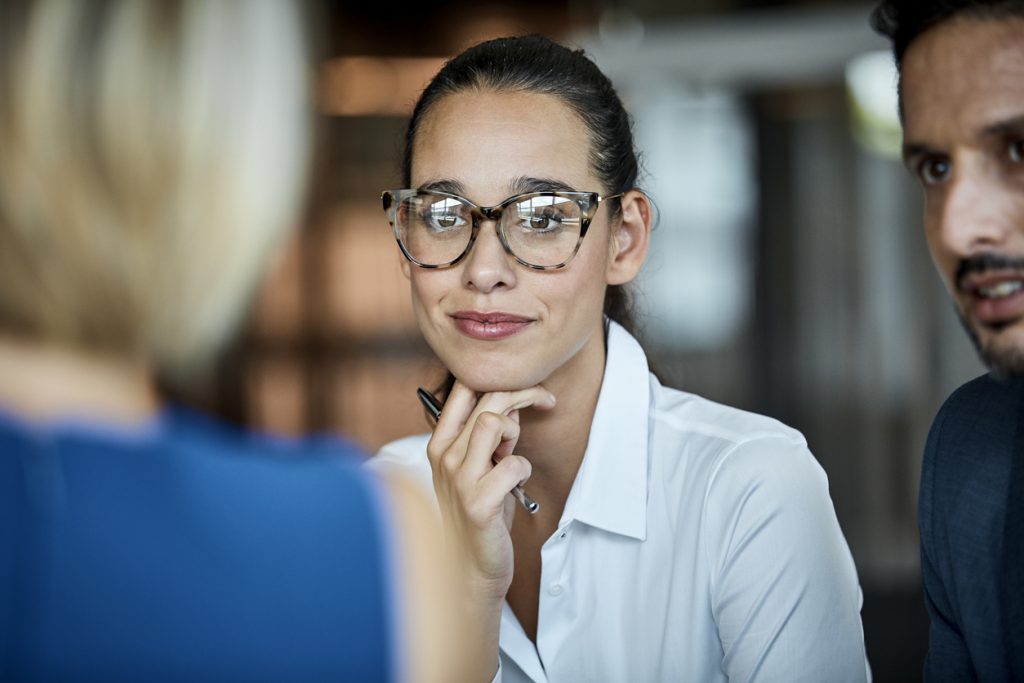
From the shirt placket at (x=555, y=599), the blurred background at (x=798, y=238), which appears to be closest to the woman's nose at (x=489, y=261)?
the shirt placket at (x=555, y=599)

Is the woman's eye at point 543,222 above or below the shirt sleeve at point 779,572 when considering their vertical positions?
above

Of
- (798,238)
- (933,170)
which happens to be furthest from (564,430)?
(798,238)

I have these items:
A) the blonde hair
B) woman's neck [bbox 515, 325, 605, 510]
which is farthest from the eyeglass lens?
the blonde hair

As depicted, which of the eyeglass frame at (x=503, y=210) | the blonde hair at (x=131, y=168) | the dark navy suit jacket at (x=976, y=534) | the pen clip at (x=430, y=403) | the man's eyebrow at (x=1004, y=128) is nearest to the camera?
the blonde hair at (x=131, y=168)

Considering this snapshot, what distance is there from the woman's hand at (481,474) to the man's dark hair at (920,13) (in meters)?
0.72

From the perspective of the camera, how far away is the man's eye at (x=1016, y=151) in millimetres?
1122

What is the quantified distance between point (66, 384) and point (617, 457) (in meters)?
1.03

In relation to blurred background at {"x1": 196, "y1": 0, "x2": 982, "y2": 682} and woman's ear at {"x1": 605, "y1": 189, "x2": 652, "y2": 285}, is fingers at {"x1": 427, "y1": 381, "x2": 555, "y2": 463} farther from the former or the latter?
blurred background at {"x1": 196, "y1": 0, "x2": 982, "y2": 682}

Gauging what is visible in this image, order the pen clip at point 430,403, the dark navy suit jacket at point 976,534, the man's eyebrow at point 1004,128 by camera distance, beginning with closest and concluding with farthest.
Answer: the man's eyebrow at point 1004,128 → the dark navy suit jacket at point 976,534 → the pen clip at point 430,403

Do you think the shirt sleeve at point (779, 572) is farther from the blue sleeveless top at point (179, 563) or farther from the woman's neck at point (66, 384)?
the woman's neck at point (66, 384)

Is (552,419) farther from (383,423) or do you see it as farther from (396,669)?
(383,423)

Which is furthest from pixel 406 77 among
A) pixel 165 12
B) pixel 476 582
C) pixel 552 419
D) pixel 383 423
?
pixel 165 12

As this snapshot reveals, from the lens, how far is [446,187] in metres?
1.51

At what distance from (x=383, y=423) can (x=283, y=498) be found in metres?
5.25
